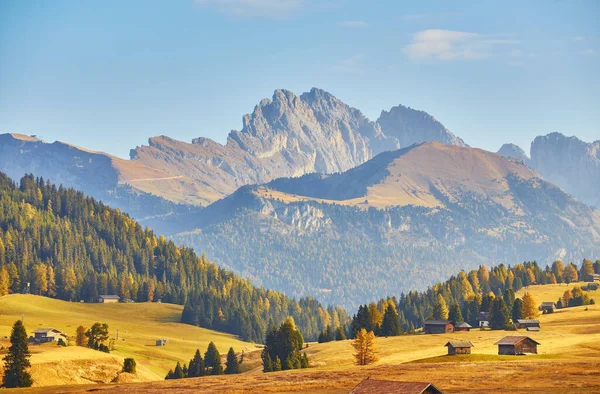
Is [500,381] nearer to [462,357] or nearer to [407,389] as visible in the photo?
[407,389]

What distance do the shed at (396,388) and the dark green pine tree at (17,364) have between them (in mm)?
A: 60334

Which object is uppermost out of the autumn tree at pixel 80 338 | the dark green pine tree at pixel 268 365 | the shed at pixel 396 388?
the autumn tree at pixel 80 338

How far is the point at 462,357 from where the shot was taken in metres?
145

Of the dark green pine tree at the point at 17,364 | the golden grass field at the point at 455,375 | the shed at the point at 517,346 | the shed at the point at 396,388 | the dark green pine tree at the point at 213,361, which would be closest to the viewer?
the shed at the point at 396,388

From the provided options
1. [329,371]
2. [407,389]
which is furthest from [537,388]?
[329,371]

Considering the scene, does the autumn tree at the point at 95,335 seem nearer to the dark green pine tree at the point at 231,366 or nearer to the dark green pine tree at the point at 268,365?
the dark green pine tree at the point at 231,366

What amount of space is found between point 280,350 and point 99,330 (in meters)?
32.0

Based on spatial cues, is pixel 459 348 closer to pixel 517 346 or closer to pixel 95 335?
pixel 517 346

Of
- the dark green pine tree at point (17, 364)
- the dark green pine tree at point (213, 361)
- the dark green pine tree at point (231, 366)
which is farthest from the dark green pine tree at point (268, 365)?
the dark green pine tree at point (17, 364)

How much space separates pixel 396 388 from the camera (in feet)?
292

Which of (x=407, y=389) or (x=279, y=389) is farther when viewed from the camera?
(x=279, y=389)

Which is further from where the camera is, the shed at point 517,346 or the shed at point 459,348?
the shed at point 459,348

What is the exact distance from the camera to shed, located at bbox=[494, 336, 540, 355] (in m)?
150

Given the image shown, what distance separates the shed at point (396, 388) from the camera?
87.9 meters
